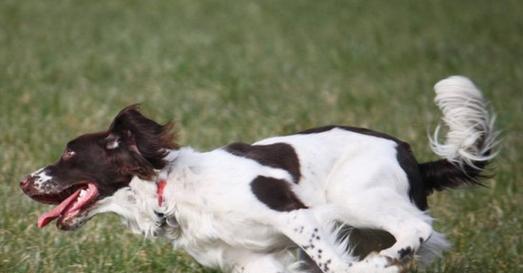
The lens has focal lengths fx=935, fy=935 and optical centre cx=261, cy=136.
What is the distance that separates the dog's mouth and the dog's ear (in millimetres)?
242

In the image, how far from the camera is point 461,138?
4.81 m

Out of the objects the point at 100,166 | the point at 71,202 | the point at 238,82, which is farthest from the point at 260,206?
the point at 238,82

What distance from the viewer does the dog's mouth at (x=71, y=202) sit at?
175 inches

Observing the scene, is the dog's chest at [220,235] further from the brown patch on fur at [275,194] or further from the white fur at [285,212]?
the brown patch on fur at [275,194]

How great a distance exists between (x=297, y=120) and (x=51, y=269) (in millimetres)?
3800

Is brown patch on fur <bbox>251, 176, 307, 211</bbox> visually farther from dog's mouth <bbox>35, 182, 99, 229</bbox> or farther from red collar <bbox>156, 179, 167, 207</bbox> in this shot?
dog's mouth <bbox>35, 182, 99, 229</bbox>

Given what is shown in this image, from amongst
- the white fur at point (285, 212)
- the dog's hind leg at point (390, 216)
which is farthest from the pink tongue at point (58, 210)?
the dog's hind leg at point (390, 216)

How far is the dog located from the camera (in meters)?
4.30

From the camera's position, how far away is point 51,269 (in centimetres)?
506

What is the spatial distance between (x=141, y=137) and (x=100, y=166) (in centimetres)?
26

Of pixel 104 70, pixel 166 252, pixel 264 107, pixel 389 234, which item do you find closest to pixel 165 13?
pixel 104 70

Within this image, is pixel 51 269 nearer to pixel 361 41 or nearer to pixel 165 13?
pixel 361 41

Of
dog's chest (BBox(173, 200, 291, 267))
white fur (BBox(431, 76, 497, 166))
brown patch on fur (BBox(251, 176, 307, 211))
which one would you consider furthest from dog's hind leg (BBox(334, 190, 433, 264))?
white fur (BBox(431, 76, 497, 166))

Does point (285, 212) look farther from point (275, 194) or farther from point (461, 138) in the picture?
point (461, 138)
